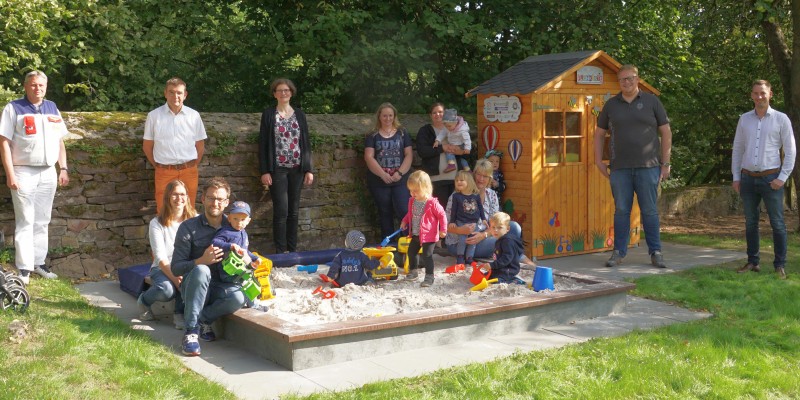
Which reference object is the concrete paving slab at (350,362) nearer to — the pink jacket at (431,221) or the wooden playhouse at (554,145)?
the pink jacket at (431,221)

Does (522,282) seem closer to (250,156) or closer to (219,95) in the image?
(250,156)

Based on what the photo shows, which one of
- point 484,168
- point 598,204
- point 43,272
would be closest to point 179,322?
point 43,272

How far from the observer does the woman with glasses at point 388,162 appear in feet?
30.5

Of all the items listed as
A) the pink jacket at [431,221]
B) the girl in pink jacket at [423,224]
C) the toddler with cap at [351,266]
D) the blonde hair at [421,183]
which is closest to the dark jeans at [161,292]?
the toddler with cap at [351,266]

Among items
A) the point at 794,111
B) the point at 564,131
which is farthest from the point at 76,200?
the point at 794,111

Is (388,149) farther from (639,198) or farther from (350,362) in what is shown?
(350,362)

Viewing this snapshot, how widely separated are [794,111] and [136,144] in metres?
8.27

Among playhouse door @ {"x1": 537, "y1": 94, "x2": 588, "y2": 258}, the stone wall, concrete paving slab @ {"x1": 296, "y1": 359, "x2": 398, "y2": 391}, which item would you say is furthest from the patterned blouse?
concrete paving slab @ {"x1": 296, "y1": 359, "x2": 398, "y2": 391}

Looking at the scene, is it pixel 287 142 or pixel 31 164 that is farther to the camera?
pixel 287 142

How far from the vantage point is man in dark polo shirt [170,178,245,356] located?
5.65 m

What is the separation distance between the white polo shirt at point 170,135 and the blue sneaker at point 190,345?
3.04 meters

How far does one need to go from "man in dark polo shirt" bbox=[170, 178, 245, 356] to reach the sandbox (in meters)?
0.13

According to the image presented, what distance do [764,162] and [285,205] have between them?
4.84 metres

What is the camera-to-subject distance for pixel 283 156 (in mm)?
8898
